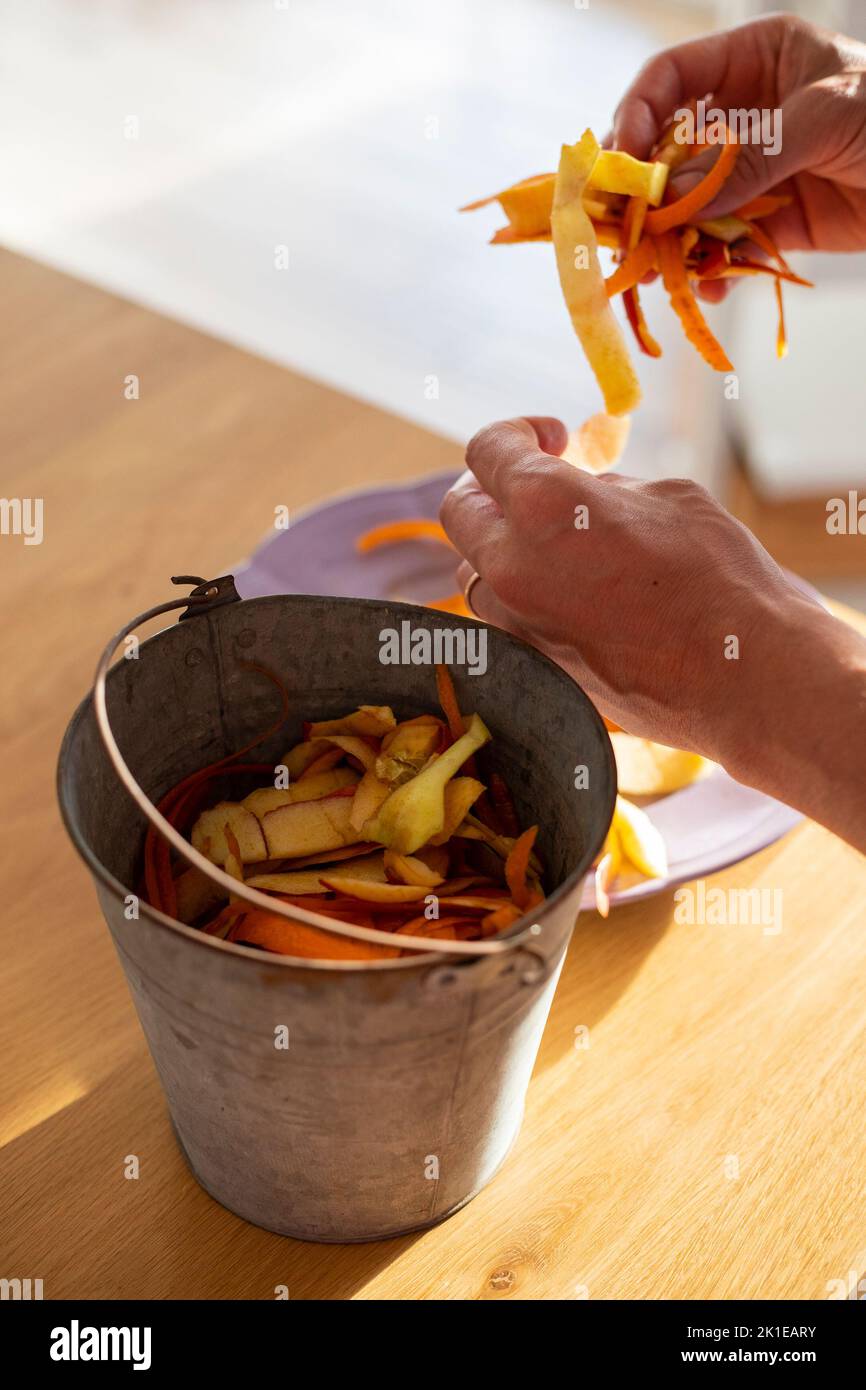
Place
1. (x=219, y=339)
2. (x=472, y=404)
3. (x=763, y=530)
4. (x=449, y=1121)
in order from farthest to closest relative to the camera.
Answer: (x=472, y=404), (x=763, y=530), (x=219, y=339), (x=449, y=1121)

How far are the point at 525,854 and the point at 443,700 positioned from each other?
0.10 m

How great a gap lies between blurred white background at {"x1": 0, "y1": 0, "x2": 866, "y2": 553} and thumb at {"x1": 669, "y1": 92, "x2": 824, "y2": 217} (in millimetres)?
1326

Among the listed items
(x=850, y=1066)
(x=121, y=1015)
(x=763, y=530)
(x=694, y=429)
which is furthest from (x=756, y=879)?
(x=694, y=429)

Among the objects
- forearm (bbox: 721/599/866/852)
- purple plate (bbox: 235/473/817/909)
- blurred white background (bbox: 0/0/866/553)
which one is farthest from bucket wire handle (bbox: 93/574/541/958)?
blurred white background (bbox: 0/0/866/553)

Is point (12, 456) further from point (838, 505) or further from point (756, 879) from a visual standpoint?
point (838, 505)

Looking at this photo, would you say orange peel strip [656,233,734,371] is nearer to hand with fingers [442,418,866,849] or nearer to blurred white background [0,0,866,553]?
hand with fingers [442,418,866,849]

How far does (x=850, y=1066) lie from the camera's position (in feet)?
2.71

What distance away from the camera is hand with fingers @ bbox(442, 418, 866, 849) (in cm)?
71

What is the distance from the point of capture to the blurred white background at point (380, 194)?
8.86ft

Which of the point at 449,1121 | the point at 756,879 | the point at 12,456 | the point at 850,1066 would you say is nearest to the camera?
the point at 449,1121

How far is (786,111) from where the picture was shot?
1047 millimetres

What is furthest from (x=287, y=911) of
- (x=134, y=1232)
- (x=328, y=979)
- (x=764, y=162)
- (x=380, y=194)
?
(x=380, y=194)

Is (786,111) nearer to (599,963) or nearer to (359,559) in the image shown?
(359,559)

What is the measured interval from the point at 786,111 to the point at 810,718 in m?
0.58
